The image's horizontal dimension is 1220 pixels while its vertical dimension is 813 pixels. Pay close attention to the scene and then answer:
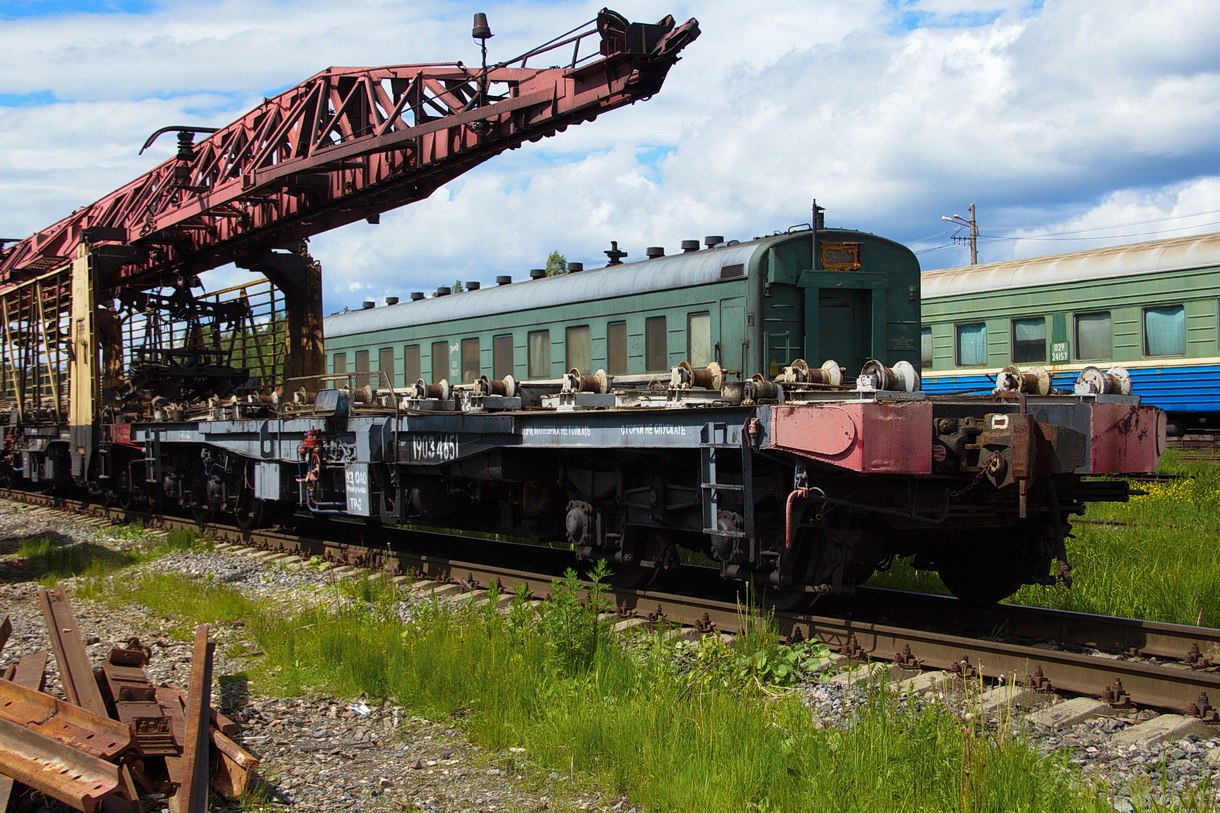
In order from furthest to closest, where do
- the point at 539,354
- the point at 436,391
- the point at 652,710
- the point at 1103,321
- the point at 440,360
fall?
the point at 1103,321, the point at 440,360, the point at 539,354, the point at 436,391, the point at 652,710

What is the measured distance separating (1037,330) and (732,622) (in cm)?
1250

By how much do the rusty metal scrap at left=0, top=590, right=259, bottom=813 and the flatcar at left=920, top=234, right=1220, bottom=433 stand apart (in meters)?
13.8

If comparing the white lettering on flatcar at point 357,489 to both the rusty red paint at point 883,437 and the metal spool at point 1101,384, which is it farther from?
the metal spool at point 1101,384

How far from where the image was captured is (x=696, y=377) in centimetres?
897

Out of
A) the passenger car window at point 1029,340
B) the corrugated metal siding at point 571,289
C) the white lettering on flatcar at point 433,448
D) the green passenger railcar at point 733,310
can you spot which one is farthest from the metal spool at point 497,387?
the passenger car window at point 1029,340

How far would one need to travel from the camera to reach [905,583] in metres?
10.3

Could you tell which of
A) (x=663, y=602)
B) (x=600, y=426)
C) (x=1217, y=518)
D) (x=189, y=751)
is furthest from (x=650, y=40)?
(x=1217, y=518)

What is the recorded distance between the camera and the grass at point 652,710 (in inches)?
183

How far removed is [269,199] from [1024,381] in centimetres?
1045

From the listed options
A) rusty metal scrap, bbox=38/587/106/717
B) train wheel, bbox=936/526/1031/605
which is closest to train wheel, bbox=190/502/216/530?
rusty metal scrap, bbox=38/587/106/717

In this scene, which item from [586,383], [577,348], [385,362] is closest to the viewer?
[586,383]

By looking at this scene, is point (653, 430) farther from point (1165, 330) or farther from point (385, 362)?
point (1165, 330)

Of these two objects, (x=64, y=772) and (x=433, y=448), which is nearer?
(x=64, y=772)

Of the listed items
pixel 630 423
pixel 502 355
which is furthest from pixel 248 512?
pixel 630 423
